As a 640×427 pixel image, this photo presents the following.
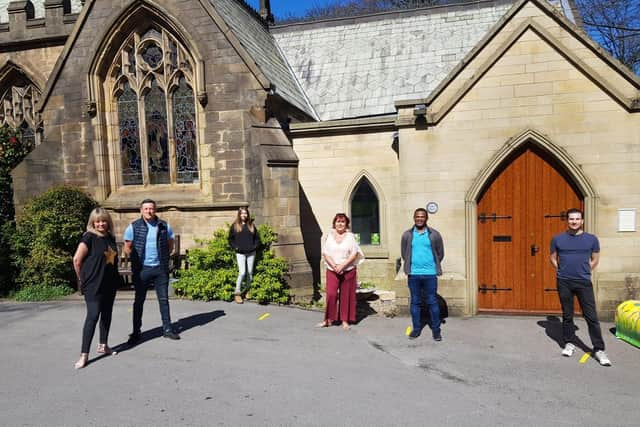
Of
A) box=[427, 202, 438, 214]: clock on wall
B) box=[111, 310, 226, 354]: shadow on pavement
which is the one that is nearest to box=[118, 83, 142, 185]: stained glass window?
box=[111, 310, 226, 354]: shadow on pavement

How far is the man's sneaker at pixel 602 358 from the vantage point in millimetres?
5254

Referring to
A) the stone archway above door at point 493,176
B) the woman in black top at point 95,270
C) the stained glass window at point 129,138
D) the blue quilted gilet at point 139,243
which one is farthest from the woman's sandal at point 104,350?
the stained glass window at point 129,138

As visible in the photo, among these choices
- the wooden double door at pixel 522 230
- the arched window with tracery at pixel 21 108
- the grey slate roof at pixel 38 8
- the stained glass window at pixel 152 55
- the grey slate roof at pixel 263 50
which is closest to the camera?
the wooden double door at pixel 522 230

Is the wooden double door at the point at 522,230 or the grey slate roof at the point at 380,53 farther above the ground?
the grey slate roof at the point at 380,53

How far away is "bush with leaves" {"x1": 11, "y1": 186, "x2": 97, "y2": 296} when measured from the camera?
952cm

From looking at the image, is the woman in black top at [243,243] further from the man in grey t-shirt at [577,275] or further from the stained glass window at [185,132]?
the man in grey t-shirt at [577,275]

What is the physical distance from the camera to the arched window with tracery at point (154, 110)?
10.8m

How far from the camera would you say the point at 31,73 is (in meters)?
13.0

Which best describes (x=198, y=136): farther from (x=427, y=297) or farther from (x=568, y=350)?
(x=568, y=350)

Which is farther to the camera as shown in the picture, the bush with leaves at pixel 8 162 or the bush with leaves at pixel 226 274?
the bush with leaves at pixel 8 162

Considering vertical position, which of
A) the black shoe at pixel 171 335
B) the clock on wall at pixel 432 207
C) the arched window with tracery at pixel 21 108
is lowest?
the black shoe at pixel 171 335

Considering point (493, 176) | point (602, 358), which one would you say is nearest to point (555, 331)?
point (602, 358)

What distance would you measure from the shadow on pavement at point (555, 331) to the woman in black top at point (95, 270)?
6073mm

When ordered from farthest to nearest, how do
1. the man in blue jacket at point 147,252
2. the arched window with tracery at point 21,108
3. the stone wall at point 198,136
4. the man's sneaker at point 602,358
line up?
the arched window with tracery at point 21,108
the stone wall at point 198,136
the man in blue jacket at point 147,252
the man's sneaker at point 602,358
